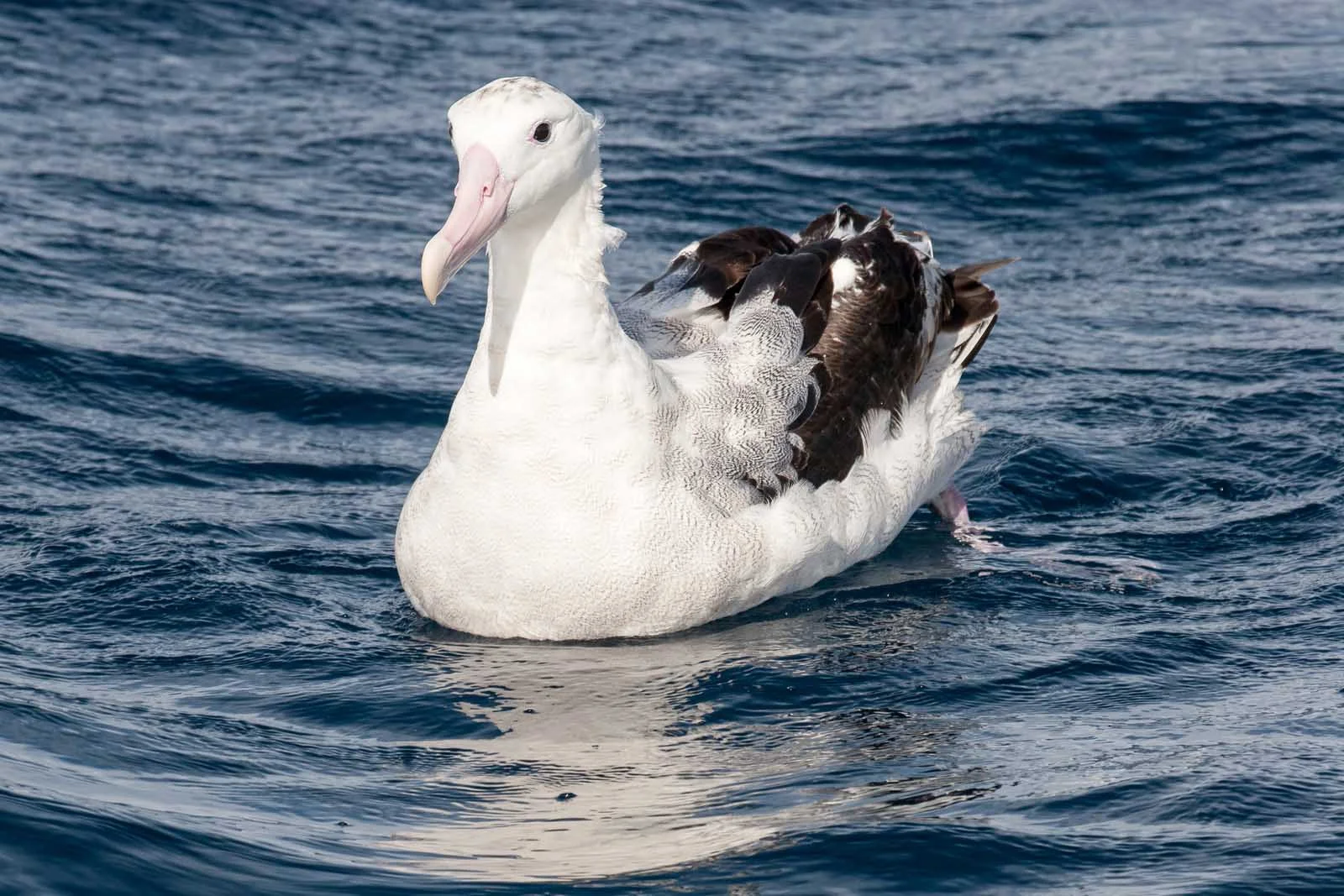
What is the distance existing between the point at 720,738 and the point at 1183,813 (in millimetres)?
1554

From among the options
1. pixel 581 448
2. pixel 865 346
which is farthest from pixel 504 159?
pixel 865 346

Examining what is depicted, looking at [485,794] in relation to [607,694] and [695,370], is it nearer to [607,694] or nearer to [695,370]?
[607,694]

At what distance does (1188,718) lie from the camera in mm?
6773

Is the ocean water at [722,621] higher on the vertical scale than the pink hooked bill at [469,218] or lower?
lower

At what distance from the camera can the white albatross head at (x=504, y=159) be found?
269 inches

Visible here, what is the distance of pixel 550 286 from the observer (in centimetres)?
740

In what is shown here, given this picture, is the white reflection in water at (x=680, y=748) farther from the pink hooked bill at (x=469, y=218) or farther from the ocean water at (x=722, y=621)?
the pink hooked bill at (x=469, y=218)

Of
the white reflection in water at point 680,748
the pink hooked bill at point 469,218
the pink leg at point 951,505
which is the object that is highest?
the pink hooked bill at point 469,218

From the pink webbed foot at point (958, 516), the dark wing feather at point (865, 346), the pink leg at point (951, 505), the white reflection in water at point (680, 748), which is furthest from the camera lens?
the pink leg at point (951, 505)

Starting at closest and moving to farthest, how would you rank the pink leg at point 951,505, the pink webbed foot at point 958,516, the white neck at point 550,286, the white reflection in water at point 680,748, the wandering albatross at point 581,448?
the white reflection in water at point 680,748 < the wandering albatross at point 581,448 < the white neck at point 550,286 < the pink webbed foot at point 958,516 < the pink leg at point 951,505

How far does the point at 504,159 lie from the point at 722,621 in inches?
80.6

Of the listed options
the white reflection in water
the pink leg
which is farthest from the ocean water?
the pink leg

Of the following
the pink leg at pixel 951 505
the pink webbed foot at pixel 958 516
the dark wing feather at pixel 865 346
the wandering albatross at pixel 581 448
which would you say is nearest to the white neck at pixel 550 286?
the wandering albatross at pixel 581 448

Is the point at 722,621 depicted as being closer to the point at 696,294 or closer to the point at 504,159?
the point at 696,294
